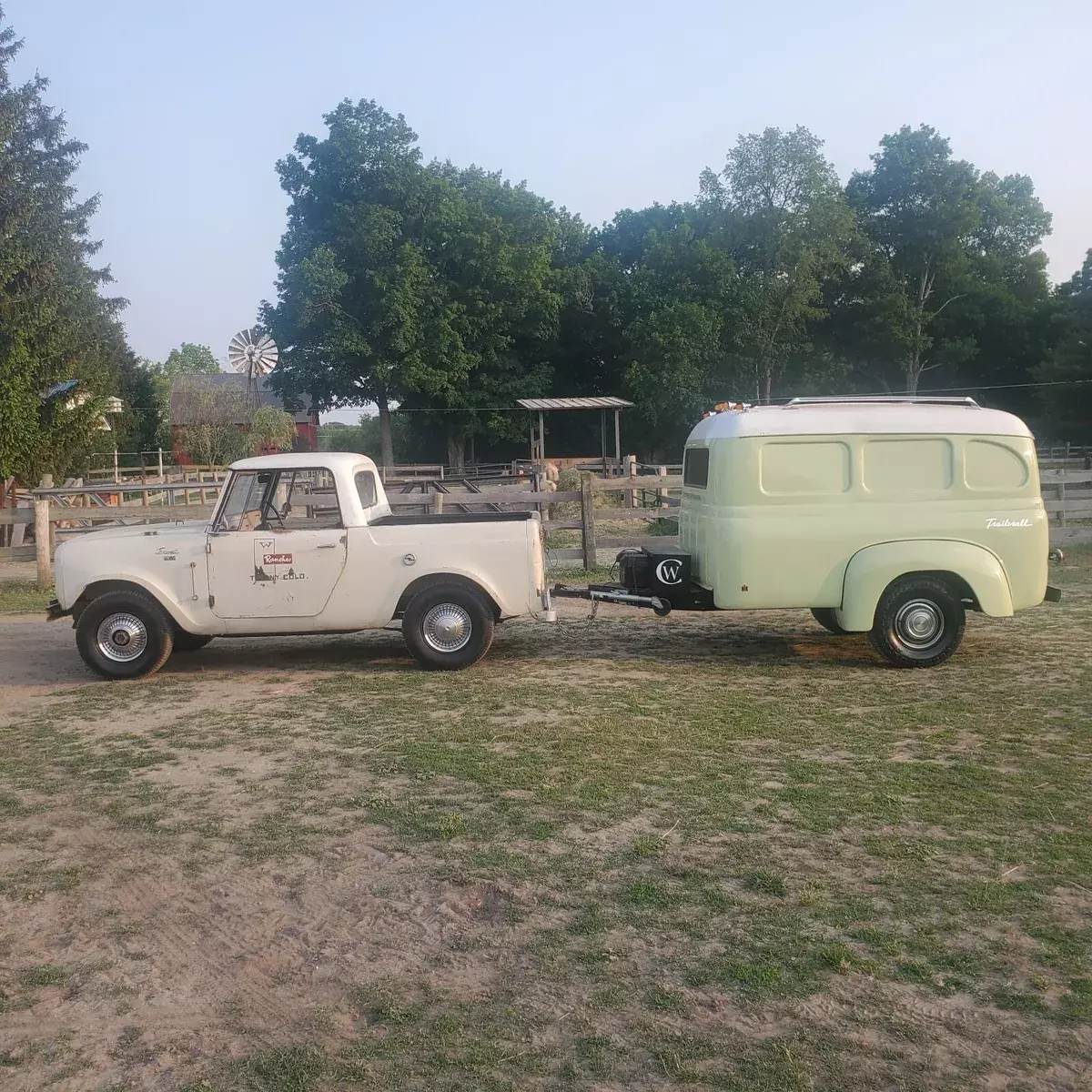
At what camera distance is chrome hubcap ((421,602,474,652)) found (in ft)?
30.6

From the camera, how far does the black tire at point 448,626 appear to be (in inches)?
365

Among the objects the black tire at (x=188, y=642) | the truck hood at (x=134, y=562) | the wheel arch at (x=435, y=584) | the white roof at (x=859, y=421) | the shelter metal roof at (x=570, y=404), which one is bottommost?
the black tire at (x=188, y=642)

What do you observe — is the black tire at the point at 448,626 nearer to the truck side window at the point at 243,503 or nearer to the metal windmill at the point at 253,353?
the truck side window at the point at 243,503

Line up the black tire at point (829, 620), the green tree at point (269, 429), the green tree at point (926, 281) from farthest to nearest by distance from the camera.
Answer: the green tree at point (926, 281) → the green tree at point (269, 429) → the black tire at point (829, 620)

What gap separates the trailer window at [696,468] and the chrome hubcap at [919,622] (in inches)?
78.2

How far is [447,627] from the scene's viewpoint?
933cm

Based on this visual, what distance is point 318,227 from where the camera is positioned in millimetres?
47750

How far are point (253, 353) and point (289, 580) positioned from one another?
43.9m

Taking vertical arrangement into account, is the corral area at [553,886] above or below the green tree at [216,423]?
below

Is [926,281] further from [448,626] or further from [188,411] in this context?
[448,626]

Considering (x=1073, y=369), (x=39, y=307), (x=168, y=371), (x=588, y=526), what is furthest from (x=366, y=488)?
(x=168, y=371)

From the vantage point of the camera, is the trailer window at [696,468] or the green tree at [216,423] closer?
the trailer window at [696,468]

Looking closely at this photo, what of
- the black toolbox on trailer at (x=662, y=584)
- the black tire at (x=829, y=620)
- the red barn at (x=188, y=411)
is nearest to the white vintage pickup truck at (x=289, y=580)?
the black toolbox on trailer at (x=662, y=584)

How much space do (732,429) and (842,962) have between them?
575 centimetres
